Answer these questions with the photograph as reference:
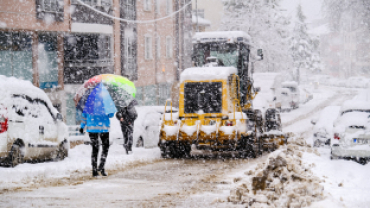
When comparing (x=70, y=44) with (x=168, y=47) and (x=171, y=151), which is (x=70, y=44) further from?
(x=171, y=151)

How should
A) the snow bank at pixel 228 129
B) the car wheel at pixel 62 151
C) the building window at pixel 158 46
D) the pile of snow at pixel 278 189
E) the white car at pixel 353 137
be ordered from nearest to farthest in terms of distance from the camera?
the pile of snow at pixel 278 189 < the white car at pixel 353 137 < the car wheel at pixel 62 151 < the snow bank at pixel 228 129 < the building window at pixel 158 46

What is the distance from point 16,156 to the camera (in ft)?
32.2

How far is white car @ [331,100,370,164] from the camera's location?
1042 centimetres

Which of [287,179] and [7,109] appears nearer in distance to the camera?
[287,179]

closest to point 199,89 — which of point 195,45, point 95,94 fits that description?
point 195,45

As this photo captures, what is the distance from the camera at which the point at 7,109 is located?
9.61m

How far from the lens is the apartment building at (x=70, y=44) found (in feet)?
72.6

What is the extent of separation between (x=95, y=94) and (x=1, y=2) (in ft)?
46.2

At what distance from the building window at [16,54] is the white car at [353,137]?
620 inches

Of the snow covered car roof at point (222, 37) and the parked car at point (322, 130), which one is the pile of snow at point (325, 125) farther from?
the snow covered car roof at point (222, 37)

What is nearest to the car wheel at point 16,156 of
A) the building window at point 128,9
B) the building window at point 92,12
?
the building window at point 92,12

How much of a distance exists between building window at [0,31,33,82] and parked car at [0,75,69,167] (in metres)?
11.3

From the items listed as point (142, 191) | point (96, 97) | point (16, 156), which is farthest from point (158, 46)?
point (142, 191)

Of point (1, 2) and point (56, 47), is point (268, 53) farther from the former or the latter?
point (1, 2)
